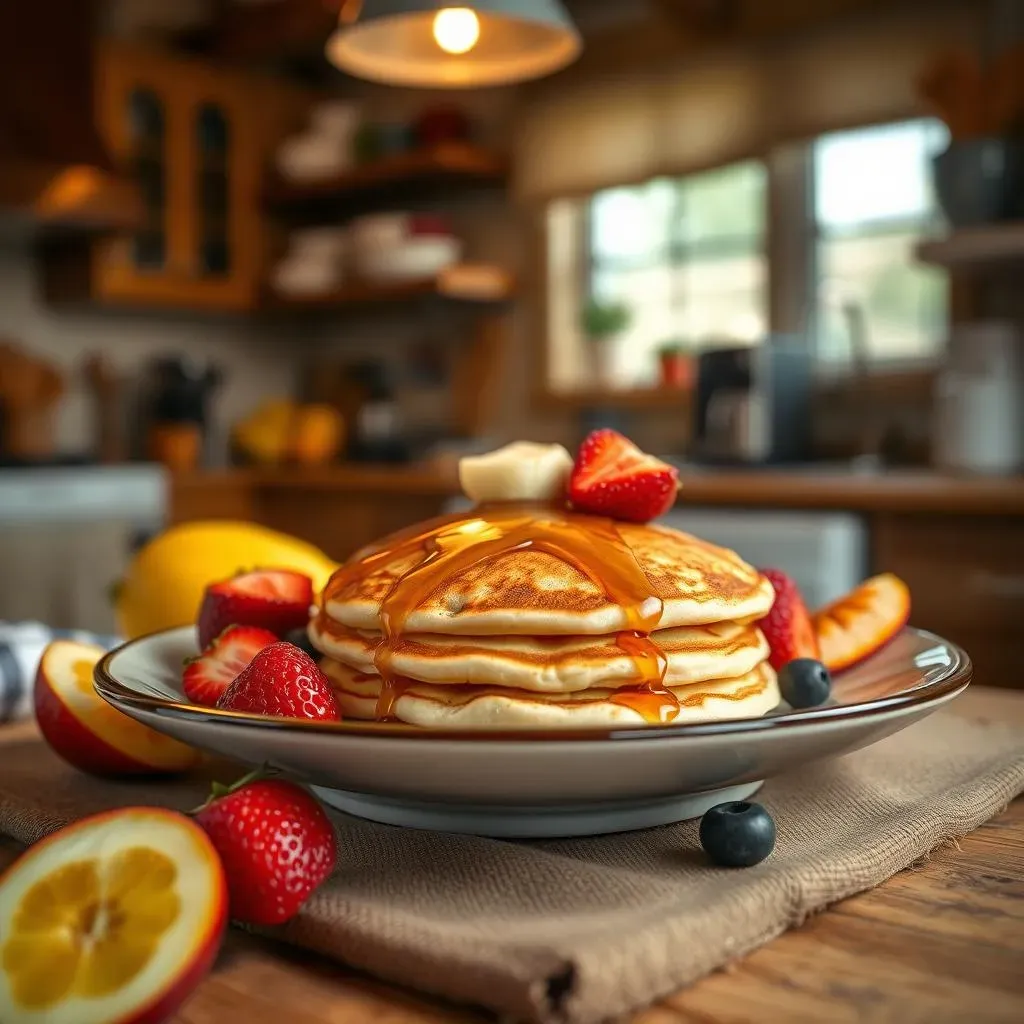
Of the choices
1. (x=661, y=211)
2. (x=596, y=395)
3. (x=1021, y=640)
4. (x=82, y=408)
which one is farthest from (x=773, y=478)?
(x=82, y=408)

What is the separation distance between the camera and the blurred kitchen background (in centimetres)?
296

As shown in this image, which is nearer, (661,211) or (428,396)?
(661,211)

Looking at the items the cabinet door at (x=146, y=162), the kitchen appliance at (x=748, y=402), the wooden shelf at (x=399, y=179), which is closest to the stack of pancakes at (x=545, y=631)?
the kitchen appliance at (x=748, y=402)

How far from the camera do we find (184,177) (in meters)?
4.43

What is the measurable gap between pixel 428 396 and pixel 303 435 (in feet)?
1.65

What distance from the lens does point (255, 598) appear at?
915mm

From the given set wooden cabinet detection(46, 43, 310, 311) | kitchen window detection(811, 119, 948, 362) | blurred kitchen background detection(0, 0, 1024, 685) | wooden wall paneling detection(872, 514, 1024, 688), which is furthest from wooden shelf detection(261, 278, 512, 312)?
wooden wall paneling detection(872, 514, 1024, 688)

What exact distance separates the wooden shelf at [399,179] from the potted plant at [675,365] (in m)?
0.94

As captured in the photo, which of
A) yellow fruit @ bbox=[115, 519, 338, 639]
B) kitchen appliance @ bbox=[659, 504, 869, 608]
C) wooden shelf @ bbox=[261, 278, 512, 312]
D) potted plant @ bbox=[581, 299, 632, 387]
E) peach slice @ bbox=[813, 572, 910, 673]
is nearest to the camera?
peach slice @ bbox=[813, 572, 910, 673]

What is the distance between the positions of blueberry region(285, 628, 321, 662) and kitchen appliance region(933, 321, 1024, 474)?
239cm

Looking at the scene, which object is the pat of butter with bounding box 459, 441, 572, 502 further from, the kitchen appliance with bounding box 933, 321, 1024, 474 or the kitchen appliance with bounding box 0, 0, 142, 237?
the kitchen appliance with bounding box 0, 0, 142, 237

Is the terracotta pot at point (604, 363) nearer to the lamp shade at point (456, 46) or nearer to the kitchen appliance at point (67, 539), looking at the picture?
the kitchen appliance at point (67, 539)

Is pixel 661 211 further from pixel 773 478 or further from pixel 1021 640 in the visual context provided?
pixel 1021 640

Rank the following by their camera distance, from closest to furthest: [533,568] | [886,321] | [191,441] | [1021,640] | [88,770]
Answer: [533,568]
[88,770]
[1021,640]
[886,321]
[191,441]
